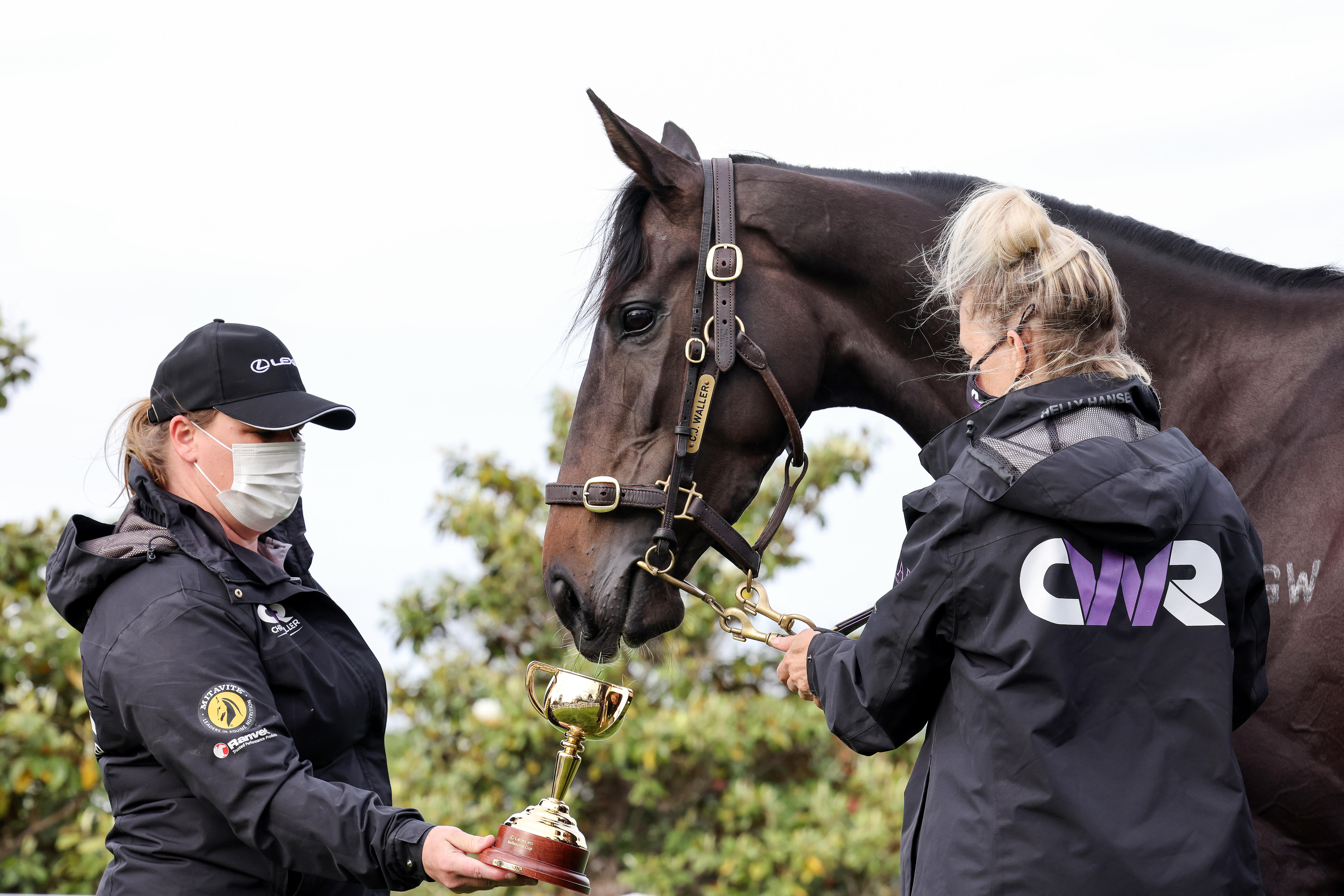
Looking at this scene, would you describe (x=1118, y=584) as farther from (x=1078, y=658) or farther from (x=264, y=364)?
(x=264, y=364)

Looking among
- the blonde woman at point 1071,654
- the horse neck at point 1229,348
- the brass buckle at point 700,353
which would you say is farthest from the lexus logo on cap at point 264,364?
the horse neck at point 1229,348

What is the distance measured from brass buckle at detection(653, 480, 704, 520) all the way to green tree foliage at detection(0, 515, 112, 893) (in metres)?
3.55

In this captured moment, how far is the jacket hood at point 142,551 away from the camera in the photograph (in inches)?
82.0

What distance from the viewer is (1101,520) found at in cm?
157

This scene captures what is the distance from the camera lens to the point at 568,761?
2.38m

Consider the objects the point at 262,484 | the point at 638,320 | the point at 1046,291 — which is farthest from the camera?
the point at 638,320

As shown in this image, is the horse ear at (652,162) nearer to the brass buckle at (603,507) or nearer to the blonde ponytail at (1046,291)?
the brass buckle at (603,507)

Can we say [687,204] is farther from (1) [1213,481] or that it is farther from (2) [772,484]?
(2) [772,484]

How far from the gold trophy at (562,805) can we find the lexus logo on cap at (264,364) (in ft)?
2.91

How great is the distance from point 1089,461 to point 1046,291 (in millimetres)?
377

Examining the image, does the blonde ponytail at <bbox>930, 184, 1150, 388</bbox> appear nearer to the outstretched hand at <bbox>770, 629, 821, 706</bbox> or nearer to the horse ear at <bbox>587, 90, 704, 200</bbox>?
the outstretched hand at <bbox>770, 629, 821, 706</bbox>

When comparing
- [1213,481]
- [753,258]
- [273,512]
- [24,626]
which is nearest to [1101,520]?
[1213,481]

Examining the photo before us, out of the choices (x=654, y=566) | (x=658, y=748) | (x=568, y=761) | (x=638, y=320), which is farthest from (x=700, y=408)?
(x=658, y=748)

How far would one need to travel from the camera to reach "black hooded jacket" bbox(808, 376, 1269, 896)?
5.17 feet
